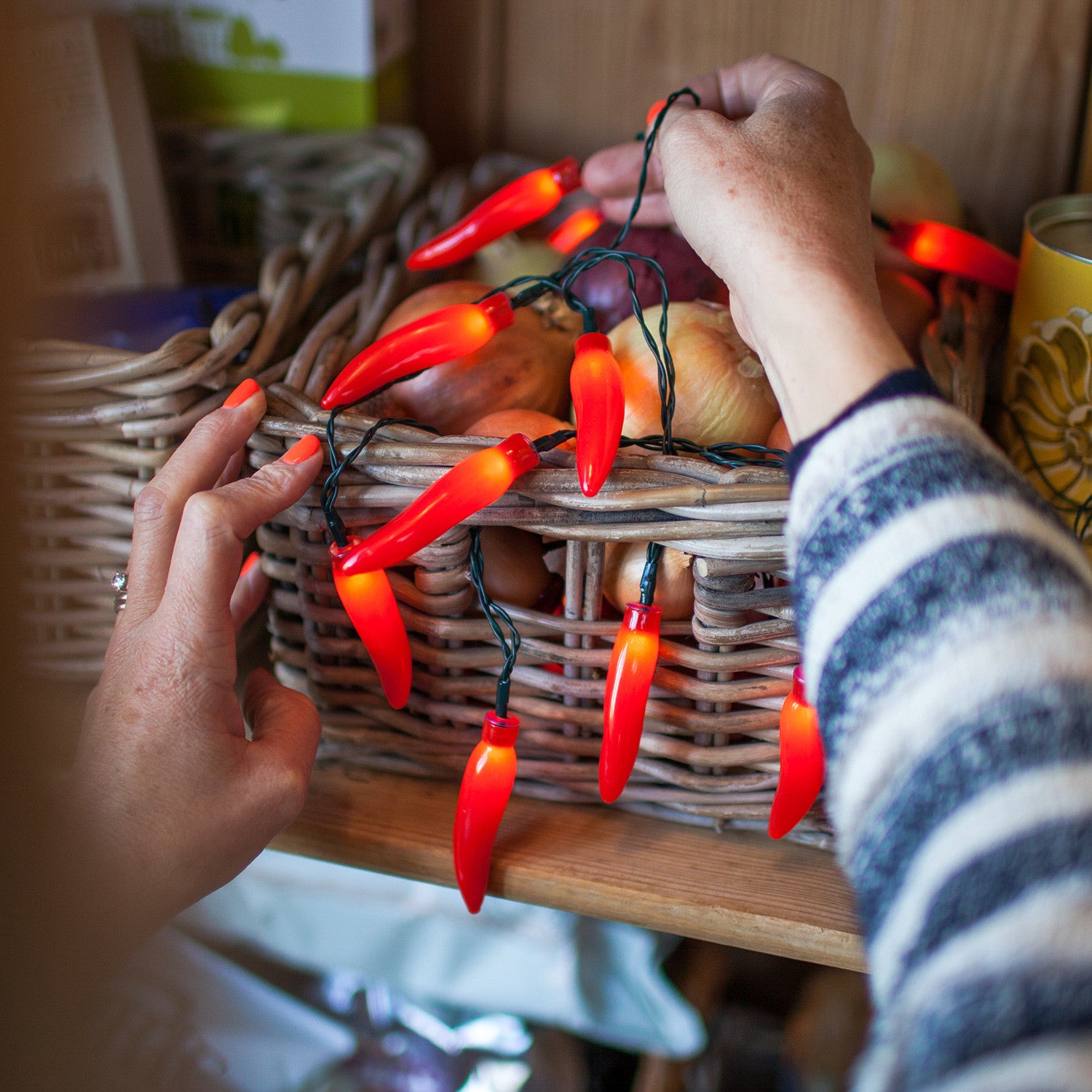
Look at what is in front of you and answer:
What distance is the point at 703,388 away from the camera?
0.47 meters

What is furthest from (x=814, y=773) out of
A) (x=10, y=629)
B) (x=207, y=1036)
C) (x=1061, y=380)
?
(x=207, y=1036)

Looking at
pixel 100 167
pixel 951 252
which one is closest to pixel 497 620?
pixel 951 252

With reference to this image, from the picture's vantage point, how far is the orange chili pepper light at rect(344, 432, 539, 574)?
0.37m

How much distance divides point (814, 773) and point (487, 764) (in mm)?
146

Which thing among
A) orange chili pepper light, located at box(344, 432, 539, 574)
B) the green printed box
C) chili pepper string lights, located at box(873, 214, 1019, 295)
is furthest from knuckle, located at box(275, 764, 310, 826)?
the green printed box

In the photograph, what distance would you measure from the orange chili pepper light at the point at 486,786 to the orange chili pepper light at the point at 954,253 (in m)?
0.37

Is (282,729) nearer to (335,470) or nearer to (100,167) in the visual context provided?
(335,470)

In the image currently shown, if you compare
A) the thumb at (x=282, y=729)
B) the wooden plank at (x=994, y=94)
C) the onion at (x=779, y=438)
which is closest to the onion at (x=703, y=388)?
the onion at (x=779, y=438)

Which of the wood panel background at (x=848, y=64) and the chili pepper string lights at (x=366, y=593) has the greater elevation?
A: the wood panel background at (x=848, y=64)

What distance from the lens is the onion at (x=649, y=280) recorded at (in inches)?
22.1

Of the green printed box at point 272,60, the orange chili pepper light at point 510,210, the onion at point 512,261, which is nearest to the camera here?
the orange chili pepper light at point 510,210

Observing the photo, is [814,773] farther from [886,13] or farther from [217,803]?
[886,13]

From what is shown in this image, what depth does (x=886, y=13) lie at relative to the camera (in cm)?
75

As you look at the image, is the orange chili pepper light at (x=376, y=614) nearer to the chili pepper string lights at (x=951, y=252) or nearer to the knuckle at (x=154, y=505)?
the knuckle at (x=154, y=505)
